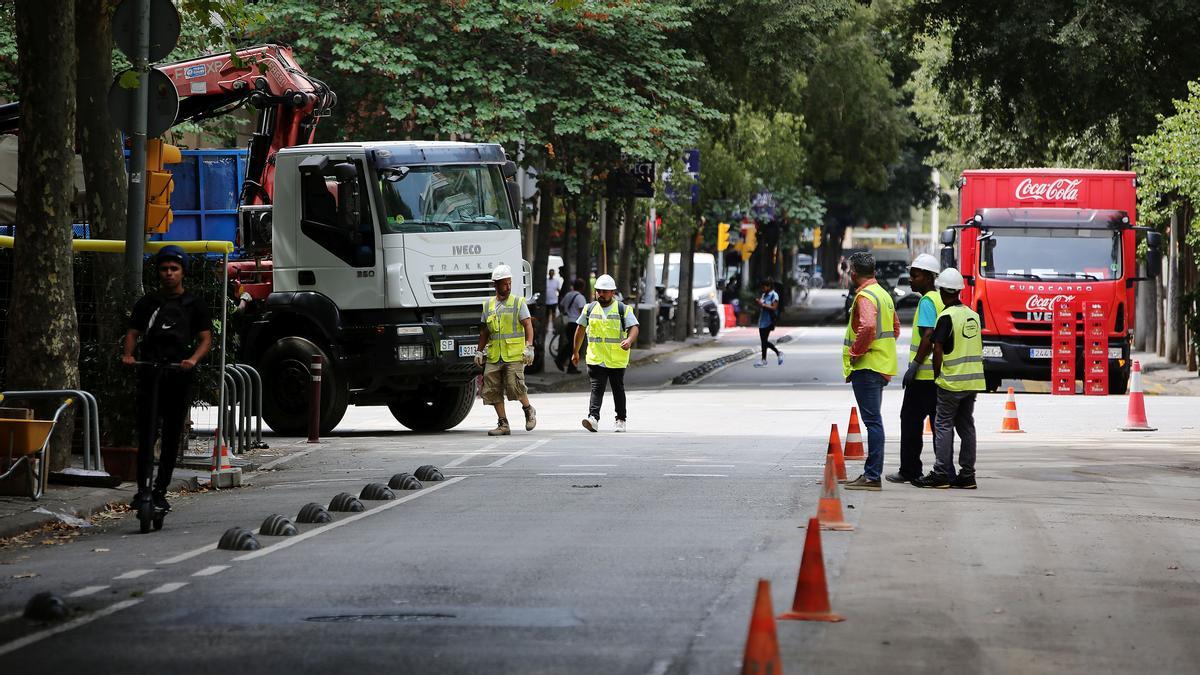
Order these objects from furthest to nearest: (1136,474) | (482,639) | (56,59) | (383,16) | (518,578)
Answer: (383,16), (1136,474), (56,59), (518,578), (482,639)

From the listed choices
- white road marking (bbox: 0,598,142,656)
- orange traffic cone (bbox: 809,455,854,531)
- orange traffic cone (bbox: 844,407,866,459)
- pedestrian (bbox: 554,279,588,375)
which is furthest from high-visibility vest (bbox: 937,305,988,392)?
pedestrian (bbox: 554,279,588,375)

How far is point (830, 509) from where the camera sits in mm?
11961

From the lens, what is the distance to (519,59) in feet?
99.1

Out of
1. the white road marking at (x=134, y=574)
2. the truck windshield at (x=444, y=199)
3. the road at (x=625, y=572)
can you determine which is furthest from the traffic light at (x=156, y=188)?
the white road marking at (x=134, y=574)

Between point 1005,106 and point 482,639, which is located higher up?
point 1005,106

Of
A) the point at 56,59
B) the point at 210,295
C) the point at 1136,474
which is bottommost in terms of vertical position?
the point at 1136,474

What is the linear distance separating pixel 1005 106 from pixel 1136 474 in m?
20.6

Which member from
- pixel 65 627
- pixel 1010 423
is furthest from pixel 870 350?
pixel 1010 423

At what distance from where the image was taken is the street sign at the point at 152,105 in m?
14.9

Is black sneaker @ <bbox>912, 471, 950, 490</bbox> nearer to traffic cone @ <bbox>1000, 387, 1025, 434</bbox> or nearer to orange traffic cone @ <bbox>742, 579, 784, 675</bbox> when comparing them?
traffic cone @ <bbox>1000, 387, 1025, 434</bbox>

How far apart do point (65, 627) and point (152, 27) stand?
7.44 m

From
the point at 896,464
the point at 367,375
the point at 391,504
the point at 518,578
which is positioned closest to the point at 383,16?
the point at 367,375

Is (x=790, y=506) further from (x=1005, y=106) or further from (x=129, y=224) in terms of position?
(x=1005, y=106)

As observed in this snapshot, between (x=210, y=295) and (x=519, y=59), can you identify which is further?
(x=519, y=59)
